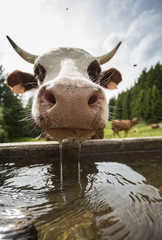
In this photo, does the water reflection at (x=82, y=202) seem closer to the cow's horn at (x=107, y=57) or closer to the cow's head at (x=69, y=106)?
the cow's head at (x=69, y=106)

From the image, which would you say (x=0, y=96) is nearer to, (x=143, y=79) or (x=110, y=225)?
(x=110, y=225)

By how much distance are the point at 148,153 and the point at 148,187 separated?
1.94 meters

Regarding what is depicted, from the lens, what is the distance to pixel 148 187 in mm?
1939

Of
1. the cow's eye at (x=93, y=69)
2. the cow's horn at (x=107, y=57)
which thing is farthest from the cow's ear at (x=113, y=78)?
the cow's eye at (x=93, y=69)

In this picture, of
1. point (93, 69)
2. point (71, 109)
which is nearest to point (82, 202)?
point (71, 109)

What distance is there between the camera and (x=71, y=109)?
5.00ft

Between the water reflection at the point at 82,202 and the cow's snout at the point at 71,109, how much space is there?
717 millimetres

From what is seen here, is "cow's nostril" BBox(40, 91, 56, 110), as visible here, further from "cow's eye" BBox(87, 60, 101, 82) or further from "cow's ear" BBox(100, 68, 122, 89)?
"cow's ear" BBox(100, 68, 122, 89)

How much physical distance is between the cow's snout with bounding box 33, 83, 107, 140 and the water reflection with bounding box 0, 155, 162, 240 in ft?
2.35

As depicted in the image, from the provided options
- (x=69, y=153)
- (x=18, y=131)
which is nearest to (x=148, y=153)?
(x=69, y=153)

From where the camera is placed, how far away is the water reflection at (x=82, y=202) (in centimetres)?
117

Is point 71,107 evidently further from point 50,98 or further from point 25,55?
point 25,55

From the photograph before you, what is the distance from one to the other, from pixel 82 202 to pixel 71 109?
96cm

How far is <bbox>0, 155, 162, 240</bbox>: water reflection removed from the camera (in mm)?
1168
